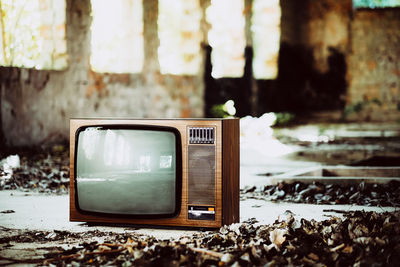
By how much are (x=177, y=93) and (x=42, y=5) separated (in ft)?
6.80

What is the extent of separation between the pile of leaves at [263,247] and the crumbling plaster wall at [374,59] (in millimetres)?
7784

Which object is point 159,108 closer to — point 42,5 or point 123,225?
point 42,5

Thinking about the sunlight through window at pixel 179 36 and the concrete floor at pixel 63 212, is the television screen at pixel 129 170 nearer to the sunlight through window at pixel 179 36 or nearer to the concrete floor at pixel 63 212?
the concrete floor at pixel 63 212

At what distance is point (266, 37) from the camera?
8.64 metres

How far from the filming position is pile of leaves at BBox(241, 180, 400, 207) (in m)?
3.39

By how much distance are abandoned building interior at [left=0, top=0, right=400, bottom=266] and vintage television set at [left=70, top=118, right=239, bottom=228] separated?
0.32 ft

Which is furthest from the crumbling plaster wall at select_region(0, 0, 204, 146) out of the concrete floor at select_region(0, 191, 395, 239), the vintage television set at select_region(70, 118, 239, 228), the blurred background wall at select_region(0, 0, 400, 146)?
the vintage television set at select_region(70, 118, 239, 228)

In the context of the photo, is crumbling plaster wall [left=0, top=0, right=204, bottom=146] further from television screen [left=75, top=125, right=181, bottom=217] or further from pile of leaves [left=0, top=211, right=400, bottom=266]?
pile of leaves [left=0, top=211, right=400, bottom=266]

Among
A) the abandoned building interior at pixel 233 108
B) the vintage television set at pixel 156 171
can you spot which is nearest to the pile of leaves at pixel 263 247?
the abandoned building interior at pixel 233 108

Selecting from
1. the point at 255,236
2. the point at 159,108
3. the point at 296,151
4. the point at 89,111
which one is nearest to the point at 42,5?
the point at 89,111

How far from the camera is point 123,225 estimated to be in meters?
2.56

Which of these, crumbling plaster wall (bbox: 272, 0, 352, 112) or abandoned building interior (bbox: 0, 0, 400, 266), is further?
crumbling plaster wall (bbox: 272, 0, 352, 112)

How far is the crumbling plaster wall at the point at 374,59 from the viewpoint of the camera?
977 cm

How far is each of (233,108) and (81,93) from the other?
261cm
